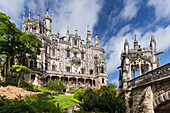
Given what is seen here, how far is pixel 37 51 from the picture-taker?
95.8ft

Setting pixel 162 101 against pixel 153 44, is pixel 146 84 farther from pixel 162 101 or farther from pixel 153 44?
pixel 153 44

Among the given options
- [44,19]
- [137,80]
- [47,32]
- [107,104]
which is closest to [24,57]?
[47,32]

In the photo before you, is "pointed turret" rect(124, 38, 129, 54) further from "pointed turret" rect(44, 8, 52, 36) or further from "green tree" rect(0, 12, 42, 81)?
"pointed turret" rect(44, 8, 52, 36)

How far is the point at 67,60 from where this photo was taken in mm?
43062

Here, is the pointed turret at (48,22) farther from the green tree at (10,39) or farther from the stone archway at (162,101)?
the stone archway at (162,101)

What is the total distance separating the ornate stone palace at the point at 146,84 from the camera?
28.1 feet

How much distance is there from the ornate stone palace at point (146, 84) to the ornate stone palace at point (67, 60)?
85.1 ft

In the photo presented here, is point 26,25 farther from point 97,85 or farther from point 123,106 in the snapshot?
point 123,106

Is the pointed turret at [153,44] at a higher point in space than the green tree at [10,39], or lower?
lower

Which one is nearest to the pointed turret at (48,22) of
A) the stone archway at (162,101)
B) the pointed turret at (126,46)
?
the pointed turret at (126,46)

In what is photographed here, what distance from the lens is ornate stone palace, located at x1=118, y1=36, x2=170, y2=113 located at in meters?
8.55

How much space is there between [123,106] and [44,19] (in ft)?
147

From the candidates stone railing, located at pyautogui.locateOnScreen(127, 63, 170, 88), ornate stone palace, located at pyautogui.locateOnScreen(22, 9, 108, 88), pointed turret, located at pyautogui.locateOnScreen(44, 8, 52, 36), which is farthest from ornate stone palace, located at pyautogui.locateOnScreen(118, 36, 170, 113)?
pointed turret, located at pyautogui.locateOnScreen(44, 8, 52, 36)

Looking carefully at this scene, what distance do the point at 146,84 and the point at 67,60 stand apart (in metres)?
34.9
